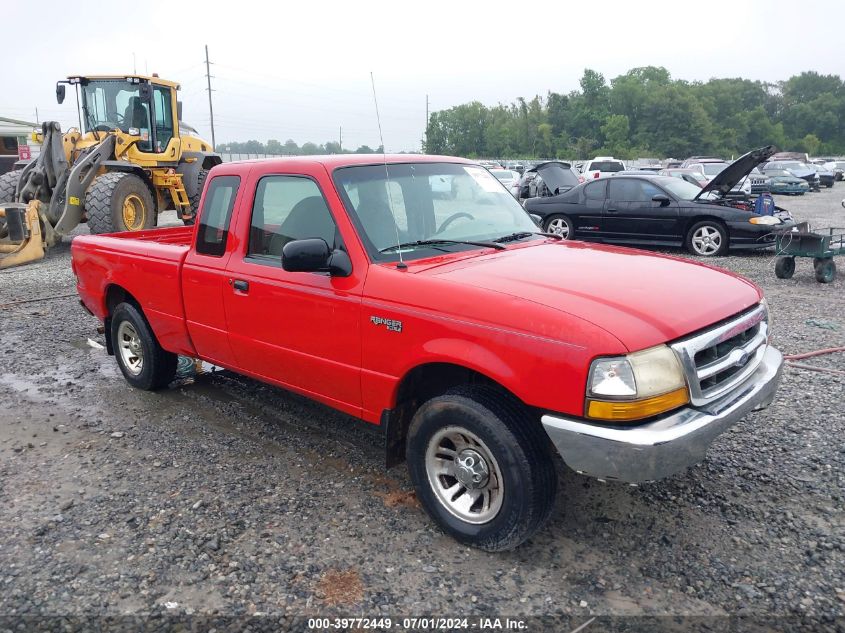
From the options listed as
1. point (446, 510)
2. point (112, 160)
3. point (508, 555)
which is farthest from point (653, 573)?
point (112, 160)

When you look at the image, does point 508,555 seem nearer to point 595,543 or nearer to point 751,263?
point 595,543

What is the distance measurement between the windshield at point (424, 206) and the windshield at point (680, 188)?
921 centimetres

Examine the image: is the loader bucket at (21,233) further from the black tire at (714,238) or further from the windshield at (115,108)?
the black tire at (714,238)

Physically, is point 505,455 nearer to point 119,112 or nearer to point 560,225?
point 560,225

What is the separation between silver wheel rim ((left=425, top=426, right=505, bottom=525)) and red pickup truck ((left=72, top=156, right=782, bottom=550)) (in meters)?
0.01

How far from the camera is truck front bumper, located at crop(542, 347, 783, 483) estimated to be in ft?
9.02

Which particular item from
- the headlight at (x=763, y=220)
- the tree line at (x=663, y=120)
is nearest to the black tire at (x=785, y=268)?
the headlight at (x=763, y=220)

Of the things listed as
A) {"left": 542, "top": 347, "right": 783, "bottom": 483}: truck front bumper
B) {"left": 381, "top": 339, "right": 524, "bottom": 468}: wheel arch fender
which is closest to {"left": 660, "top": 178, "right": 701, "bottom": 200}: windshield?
{"left": 381, "top": 339, "right": 524, "bottom": 468}: wheel arch fender

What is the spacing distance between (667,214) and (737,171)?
139 centimetres

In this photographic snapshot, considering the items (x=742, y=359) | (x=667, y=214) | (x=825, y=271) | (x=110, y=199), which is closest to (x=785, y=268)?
(x=825, y=271)

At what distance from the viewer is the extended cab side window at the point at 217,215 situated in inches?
177

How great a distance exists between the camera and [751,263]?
460 inches

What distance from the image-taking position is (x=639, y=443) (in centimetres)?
273

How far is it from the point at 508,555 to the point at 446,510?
375 millimetres
